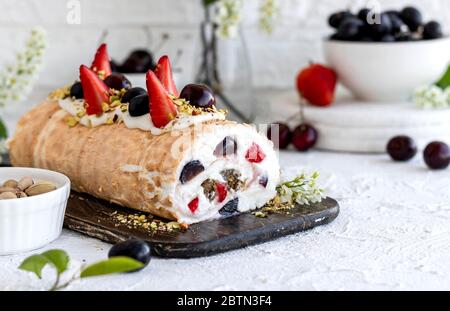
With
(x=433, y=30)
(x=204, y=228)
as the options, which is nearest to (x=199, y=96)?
(x=204, y=228)

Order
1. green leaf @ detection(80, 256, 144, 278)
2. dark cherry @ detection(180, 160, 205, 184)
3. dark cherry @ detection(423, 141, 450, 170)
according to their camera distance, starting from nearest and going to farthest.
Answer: green leaf @ detection(80, 256, 144, 278) < dark cherry @ detection(180, 160, 205, 184) < dark cherry @ detection(423, 141, 450, 170)

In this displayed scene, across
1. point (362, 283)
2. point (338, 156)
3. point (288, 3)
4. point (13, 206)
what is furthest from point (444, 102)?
point (13, 206)

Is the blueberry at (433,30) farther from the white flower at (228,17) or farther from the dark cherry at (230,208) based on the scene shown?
the dark cherry at (230,208)

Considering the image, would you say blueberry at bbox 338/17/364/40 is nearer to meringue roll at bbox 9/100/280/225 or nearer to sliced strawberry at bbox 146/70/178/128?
meringue roll at bbox 9/100/280/225

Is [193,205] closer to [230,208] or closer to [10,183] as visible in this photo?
[230,208]

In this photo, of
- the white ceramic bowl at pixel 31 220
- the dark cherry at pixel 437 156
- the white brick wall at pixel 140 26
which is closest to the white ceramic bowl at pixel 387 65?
the dark cherry at pixel 437 156

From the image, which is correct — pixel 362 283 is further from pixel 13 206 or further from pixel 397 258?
pixel 13 206

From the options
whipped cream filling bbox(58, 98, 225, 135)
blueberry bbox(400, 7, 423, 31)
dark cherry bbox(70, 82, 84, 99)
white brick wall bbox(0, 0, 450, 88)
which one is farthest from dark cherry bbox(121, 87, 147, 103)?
white brick wall bbox(0, 0, 450, 88)
